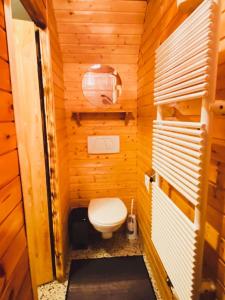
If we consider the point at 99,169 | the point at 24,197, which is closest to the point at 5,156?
the point at 24,197

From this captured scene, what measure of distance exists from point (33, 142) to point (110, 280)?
1473 millimetres

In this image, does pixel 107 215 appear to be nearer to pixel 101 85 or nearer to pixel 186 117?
pixel 186 117

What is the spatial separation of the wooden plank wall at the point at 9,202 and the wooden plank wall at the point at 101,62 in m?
1.38

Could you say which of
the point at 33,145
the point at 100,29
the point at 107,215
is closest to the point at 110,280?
the point at 107,215

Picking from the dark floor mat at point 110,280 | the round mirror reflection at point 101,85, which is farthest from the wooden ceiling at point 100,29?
the dark floor mat at point 110,280

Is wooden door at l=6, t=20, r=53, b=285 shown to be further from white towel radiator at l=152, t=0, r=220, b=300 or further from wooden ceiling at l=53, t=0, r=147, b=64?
white towel radiator at l=152, t=0, r=220, b=300

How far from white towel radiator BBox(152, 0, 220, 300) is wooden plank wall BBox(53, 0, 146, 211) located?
972mm

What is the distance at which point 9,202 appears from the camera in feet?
2.53

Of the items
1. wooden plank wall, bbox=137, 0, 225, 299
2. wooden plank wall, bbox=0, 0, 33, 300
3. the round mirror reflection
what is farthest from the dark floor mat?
the round mirror reflection

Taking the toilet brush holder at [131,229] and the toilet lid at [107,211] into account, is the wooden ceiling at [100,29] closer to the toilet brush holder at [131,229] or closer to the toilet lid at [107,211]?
the toilet lid at [107,211]

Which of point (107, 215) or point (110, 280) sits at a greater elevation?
point (107, 215)

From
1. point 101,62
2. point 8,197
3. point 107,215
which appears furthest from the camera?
point 101,62

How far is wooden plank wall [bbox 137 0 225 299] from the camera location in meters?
0.79

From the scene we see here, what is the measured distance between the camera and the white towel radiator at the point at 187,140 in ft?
2.41
